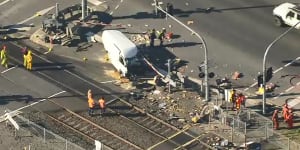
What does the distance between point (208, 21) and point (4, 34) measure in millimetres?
17706

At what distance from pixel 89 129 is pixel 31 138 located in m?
4.41

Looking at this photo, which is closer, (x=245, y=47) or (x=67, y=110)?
(x=67, y=110)

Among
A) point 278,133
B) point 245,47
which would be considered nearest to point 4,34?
point 245,47

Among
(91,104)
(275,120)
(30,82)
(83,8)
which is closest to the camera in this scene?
(275,120)

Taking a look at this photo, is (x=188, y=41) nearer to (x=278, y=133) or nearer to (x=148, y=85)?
(x=148, y=85)

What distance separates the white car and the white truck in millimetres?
13801

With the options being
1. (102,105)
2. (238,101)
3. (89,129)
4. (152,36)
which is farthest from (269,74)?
(89,129)

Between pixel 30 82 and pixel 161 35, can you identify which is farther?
pixel 161 35

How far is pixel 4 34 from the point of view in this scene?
3893 inches

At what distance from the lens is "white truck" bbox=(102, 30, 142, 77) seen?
90000 millimetres

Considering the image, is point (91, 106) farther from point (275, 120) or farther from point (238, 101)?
point (275, 120)

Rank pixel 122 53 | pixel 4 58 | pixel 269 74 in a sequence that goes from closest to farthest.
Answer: pixel 269 74, pixel 122 53, pixel 4 58

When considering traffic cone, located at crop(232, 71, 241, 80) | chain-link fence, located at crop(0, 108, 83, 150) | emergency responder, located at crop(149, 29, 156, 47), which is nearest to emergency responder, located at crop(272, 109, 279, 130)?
traffic cone, located at crop(232, 71, 241, 80)

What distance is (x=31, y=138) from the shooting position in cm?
8381
